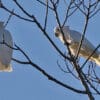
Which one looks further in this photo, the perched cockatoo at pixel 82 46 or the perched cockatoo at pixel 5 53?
the perched cockatoo at pixel 82 46

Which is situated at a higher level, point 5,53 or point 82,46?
point 82,46

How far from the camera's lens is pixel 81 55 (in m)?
6.16

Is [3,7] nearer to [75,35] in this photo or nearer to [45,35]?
[45,35]

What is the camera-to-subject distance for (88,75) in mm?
6223

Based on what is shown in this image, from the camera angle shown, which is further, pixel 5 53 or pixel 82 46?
pixel 82 46

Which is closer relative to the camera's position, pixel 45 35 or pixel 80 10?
pixel 45 35

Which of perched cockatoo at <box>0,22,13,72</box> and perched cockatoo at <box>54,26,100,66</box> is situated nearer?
perched cockatoo at <box>0,22,13,72</box>

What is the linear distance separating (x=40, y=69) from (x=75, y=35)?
36.8 inches

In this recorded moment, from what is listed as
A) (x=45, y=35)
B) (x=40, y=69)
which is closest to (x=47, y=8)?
(x=45, y=35)

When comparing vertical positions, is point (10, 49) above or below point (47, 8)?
below

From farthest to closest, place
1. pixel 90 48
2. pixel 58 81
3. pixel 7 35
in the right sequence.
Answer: pixel 90 48 → pixel 7 35 → pixel 58 81

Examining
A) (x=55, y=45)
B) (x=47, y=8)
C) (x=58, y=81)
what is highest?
(x=47, y=8)

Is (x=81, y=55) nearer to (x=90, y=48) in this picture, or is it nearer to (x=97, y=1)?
(x=90, y=48)

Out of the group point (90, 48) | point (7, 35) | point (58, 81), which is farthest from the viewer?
point (90, 48)
